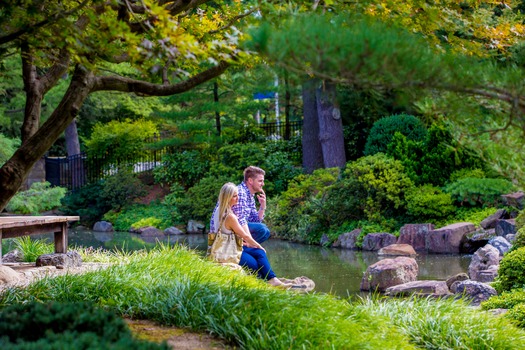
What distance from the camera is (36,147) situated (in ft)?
19.5

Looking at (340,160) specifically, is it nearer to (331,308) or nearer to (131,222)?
(131,222)

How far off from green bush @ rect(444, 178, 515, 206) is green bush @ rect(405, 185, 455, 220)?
249 mm

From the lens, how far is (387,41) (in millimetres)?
3404

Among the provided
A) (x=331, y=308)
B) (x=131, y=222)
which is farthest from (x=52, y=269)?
(x=131, y=222)

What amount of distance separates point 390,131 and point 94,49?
1371cm

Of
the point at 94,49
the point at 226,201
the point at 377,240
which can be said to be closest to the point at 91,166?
the point at 377,240

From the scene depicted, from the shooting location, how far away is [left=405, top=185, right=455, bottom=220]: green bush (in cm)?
1513

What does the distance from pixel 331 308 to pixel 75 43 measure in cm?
284

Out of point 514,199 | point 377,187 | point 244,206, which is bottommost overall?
point 514,199

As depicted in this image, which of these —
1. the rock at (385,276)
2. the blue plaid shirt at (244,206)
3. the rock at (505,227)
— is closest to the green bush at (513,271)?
the rock at (385,276)

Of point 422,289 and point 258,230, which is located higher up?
point 258,230

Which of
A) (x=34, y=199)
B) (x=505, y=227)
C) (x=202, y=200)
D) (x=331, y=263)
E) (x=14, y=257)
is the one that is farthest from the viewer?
(x=202, y=200)

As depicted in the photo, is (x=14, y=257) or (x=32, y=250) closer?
(x=14, y=257)

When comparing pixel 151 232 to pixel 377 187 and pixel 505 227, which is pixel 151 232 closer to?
pixel 377 187
